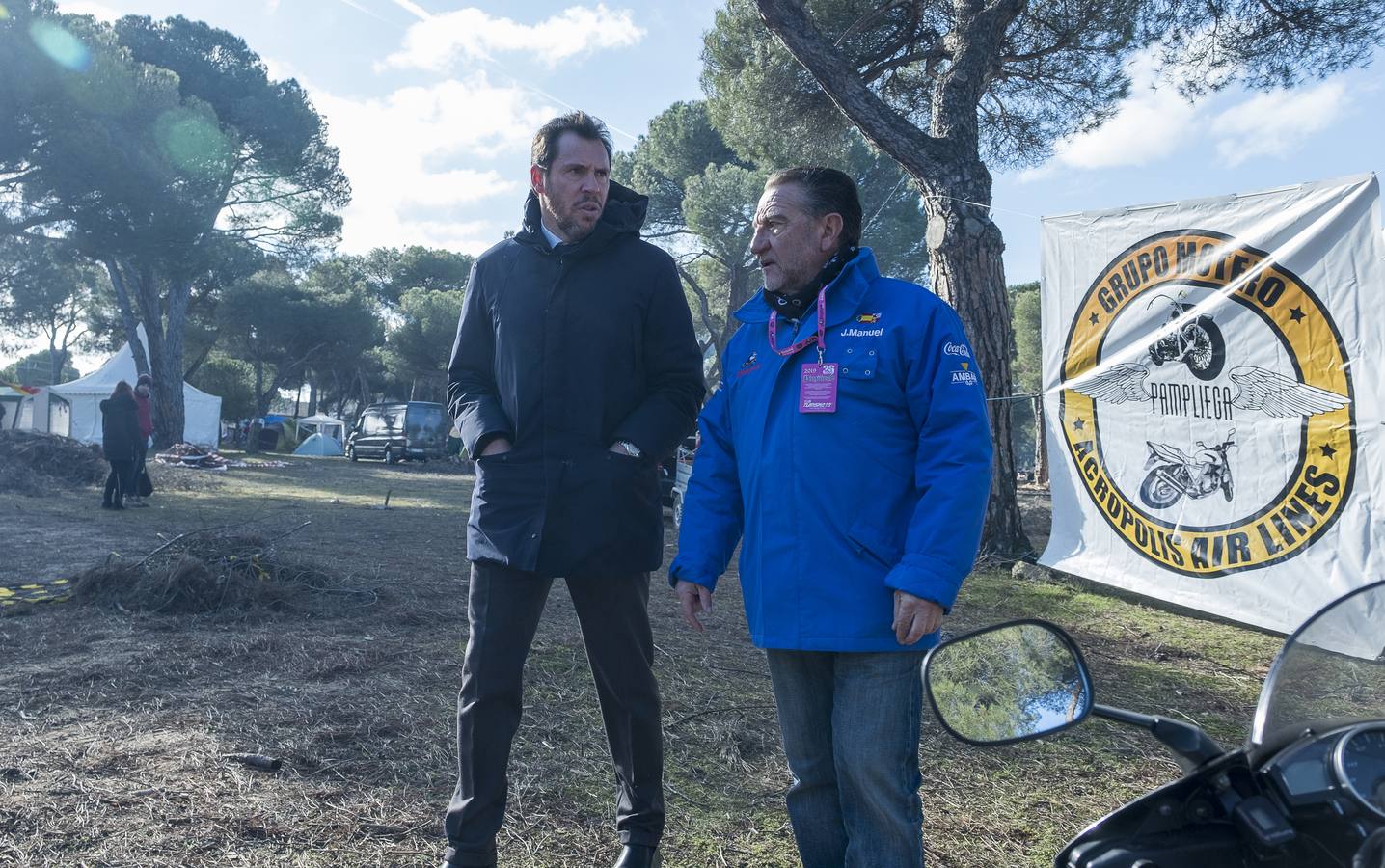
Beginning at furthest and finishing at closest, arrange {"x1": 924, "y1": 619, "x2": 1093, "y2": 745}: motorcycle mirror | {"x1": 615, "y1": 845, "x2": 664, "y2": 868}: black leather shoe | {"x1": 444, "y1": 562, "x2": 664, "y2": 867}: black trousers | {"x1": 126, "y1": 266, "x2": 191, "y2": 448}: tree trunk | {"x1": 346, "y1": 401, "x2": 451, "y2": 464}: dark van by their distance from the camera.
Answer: {"x1": 346, "y1": 401, "x2": 451, "y2": 464}: dark van
{"x1": 126, "y1": 266, "x2": 191, "y2": 448}: tree trunk
{"x1": 615, "y1": 845, "x2": 664, "y2": 868}: black leather shoe
{"x1": 444, "y1": 562, "x2": 664, "y2": 867}: black trousers
{"x1": 924, "y1": 619, "x2": 1093, "y2": 745}: motorcycle mirror

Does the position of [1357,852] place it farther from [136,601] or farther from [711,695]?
[136,601]

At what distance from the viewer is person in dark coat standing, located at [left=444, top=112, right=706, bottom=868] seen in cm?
224

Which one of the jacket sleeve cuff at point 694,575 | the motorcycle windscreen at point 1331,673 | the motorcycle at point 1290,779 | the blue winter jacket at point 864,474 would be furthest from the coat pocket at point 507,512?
the motorcycle windscreen at point 1331,673

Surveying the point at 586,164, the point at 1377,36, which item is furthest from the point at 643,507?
the point at 1377,36

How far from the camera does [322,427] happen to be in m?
41.2

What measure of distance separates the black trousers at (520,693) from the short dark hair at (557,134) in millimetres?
1010

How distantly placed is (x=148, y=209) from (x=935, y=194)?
16827mm

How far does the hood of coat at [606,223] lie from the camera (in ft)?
7.72

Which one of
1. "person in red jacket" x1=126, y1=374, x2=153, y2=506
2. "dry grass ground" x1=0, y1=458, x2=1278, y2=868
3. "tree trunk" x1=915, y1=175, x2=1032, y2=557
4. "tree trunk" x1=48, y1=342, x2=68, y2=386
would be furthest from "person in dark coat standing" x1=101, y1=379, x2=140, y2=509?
"tree trunk" x1=48, y1=342, x2=68, y2=386

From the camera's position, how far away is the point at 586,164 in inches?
92.5

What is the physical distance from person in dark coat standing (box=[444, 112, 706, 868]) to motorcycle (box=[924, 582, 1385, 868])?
4.00 feet

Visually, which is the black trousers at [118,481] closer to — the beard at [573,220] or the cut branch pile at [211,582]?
the cut branch pile at [211,582]

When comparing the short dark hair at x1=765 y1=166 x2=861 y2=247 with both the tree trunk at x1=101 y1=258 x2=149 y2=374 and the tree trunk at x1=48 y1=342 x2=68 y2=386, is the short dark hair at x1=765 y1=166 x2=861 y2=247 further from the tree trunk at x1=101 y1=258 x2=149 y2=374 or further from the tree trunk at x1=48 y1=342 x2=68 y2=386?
the tree trunk at x1=48 y1=342 x2=68 y2=386

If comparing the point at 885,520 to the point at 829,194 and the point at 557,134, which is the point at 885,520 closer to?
the point at 829,194
